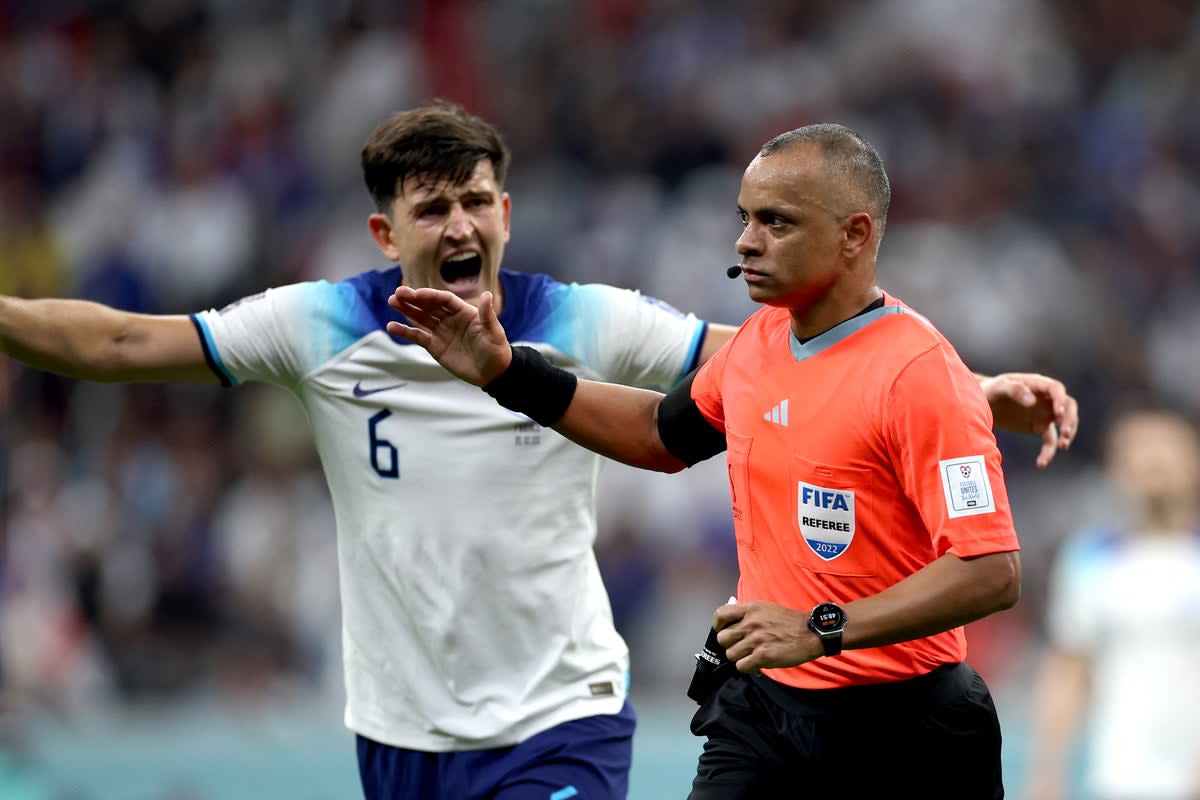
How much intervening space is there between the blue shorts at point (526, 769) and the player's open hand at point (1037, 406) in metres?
1.41

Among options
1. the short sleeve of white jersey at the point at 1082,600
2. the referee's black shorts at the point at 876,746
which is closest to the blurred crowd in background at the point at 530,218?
the short sleeve of white jersey at the point at 1082,600

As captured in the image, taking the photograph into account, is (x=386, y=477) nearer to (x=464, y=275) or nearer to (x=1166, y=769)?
(x=464, y=275)

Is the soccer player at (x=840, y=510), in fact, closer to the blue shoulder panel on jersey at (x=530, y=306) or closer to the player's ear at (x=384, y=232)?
the blue shoulder panel on jersey at (x=530, y=306)

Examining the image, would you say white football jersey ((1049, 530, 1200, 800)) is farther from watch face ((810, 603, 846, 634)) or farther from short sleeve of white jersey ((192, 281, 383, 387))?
watch face ((810, 603, 846, 634))

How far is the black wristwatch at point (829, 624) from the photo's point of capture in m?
3.76

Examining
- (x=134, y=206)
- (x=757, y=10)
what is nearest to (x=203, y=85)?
(x=134, y=206)

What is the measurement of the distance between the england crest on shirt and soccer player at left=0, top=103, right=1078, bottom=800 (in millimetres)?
1160

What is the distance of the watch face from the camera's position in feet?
12.4

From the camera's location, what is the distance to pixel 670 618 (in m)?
11.4

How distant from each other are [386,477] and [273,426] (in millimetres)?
7599

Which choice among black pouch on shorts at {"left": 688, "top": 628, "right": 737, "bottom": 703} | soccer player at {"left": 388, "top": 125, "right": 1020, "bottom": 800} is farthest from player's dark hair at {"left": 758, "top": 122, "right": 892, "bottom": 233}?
black pouch on shorts at {"left": 688, "top": 628, "right": 737, "bottom": 703}

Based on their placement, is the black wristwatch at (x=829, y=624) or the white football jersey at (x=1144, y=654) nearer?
the black wristwatch at (x=829, y=624)

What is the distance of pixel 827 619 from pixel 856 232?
94 centimetres

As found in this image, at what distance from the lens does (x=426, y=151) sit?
508 centimetres
